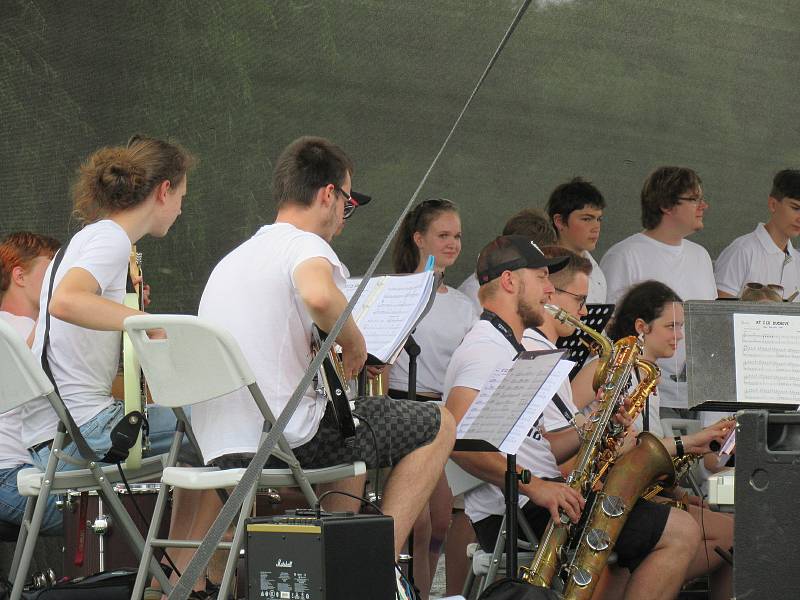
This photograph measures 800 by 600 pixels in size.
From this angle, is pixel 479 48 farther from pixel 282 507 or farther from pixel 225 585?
pixel 225 585

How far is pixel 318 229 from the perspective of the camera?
375 cm

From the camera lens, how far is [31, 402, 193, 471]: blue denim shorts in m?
3.53

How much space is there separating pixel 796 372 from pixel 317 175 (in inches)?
58.4

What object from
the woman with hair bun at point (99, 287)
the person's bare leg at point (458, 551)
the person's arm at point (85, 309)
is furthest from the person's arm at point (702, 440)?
the person's arm at point (85, 309)

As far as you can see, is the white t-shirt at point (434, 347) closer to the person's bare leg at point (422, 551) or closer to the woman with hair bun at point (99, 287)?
the person's bare leg at point (422, 551)

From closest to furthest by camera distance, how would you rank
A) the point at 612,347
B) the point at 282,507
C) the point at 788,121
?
the point at 282,507
the point at 612,347
the point at 788,121

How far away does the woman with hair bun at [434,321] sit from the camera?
5.02m

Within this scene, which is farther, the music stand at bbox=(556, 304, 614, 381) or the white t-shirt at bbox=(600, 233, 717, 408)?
the white t-shirt at bbox=(600, 233, 717, 408)

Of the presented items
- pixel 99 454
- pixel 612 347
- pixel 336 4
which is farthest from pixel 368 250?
pixel 99 454

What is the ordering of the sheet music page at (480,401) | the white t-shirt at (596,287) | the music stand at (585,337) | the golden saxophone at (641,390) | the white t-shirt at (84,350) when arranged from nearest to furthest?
the white t-shirt at (84,350) → the sheet music page at (480,401) → the golden saxophone at (641,390) → the music stand at (585,337) → the white t-shirt at (596,287)

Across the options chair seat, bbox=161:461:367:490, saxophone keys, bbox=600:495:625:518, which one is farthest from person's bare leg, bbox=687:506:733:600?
chair seat, bbox=161:461:367:490

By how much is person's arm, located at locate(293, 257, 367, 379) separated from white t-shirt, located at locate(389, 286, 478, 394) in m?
1.82

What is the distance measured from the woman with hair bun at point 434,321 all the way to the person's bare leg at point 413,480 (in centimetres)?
132

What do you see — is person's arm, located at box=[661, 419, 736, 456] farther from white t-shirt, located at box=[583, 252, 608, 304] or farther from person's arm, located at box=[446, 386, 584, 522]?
white t-shirt, located at box=[583, 252, 608, 304]
